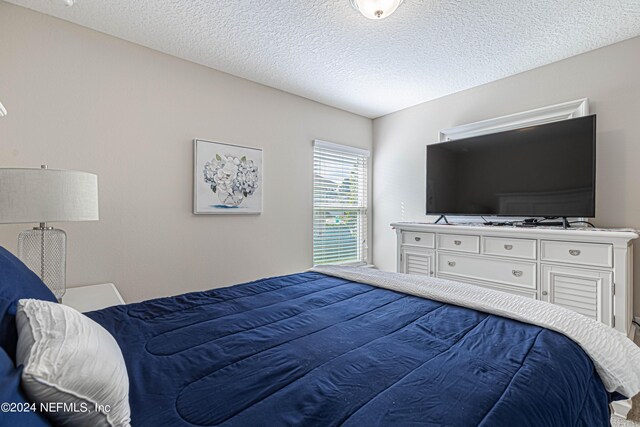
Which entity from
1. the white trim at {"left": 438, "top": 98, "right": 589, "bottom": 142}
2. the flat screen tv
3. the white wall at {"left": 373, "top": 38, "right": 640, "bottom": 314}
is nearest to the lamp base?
the flat screen tv

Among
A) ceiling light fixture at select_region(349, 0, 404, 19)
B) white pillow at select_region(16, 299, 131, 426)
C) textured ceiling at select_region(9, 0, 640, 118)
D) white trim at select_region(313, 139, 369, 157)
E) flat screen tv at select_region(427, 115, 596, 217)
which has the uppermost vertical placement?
textured ceiling at select_region(9, 0, 640, 118)

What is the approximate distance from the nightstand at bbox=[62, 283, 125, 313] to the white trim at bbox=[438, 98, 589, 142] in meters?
3.43

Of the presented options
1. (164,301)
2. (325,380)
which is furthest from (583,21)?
(164,301)

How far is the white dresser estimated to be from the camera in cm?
199

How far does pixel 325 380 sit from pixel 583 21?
2.92 m

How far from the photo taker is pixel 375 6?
1.83 meters

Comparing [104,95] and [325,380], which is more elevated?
[104,95]

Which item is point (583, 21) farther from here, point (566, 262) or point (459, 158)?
point (566, 262)

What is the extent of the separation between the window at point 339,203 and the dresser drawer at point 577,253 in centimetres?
223

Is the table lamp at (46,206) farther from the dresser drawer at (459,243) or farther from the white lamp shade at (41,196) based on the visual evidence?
the dresser drawer at (459,243)

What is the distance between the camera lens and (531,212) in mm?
2600

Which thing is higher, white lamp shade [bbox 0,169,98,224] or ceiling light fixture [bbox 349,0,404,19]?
ceiling light fixture [bbox 349,0,404,19]

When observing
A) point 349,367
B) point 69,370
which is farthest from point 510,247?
point 69,370

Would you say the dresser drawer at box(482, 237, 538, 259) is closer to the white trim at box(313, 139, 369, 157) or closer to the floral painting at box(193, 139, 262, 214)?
the white trim at box(313, 139, 369, 157)
